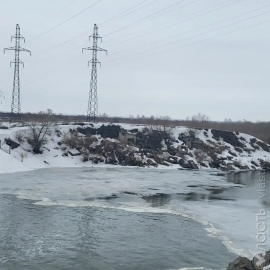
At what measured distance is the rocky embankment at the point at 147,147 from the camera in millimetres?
48750

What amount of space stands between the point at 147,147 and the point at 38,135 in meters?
14.6

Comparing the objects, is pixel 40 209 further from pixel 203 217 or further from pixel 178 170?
pixel 178 170

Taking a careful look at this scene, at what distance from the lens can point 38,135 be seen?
48438 millimetres

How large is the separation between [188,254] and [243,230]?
4.93 m

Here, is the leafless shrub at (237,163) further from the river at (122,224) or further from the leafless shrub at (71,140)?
the leafless shrub at (71,140)

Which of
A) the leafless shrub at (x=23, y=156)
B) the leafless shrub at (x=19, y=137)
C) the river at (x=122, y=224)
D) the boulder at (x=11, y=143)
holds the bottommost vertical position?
the river at (x=122, y=224)

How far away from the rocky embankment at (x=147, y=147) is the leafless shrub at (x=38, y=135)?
0.36 m

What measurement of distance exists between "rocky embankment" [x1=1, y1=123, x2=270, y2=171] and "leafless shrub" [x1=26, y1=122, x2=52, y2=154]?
361 mm

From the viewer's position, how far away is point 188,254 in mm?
14578

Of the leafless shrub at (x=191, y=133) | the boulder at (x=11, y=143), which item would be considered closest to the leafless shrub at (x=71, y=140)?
the boulder at (x=11, y=143)

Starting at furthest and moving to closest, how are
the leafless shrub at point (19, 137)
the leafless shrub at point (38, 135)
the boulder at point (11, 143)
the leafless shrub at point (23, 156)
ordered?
the leafless shrub at point (19, 137) < the leafless shrub at point (38, 135) < the boulder at point (11, 143) < the leafless shrub at point (23, 156)

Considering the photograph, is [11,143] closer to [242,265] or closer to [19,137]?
[19,137]

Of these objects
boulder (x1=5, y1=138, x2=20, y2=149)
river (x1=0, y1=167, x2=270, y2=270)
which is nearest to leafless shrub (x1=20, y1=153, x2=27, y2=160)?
boulder (x1=5, y1=138, x2=20, y2=149)

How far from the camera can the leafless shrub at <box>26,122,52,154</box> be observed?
155 ft
